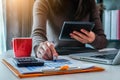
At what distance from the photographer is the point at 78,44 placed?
59.2 inches

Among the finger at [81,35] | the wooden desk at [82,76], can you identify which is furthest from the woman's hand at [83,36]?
the wooden desk at [82,76]

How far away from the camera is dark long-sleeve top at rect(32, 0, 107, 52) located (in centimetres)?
127

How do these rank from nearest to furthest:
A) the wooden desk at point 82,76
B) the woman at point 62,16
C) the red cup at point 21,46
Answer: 1. the wooden desk at point 82,76
2. the red cup at point 21,46
3. the woman at point 62,16

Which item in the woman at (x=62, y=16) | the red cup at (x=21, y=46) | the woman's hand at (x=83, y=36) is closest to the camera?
the red cup at (x=21, y=46)

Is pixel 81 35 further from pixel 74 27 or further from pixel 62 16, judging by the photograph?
pixel 62 16

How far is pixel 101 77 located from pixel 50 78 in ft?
0.47

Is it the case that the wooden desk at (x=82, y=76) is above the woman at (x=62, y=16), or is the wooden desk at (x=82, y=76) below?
below

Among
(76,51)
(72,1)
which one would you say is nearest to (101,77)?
(76,51)

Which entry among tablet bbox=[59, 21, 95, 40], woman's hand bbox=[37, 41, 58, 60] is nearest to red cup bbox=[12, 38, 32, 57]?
woman's hand bbox=[37, 41, 58, 60]

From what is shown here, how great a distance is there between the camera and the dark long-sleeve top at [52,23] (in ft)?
4.17

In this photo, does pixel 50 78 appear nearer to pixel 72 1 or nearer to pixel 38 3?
pixel 38 3

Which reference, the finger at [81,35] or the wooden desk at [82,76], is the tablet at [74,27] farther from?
the wooden desk at [82,76]

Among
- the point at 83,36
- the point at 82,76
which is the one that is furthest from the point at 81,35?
the point at 82,76

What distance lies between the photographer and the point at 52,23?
4.89 feet
